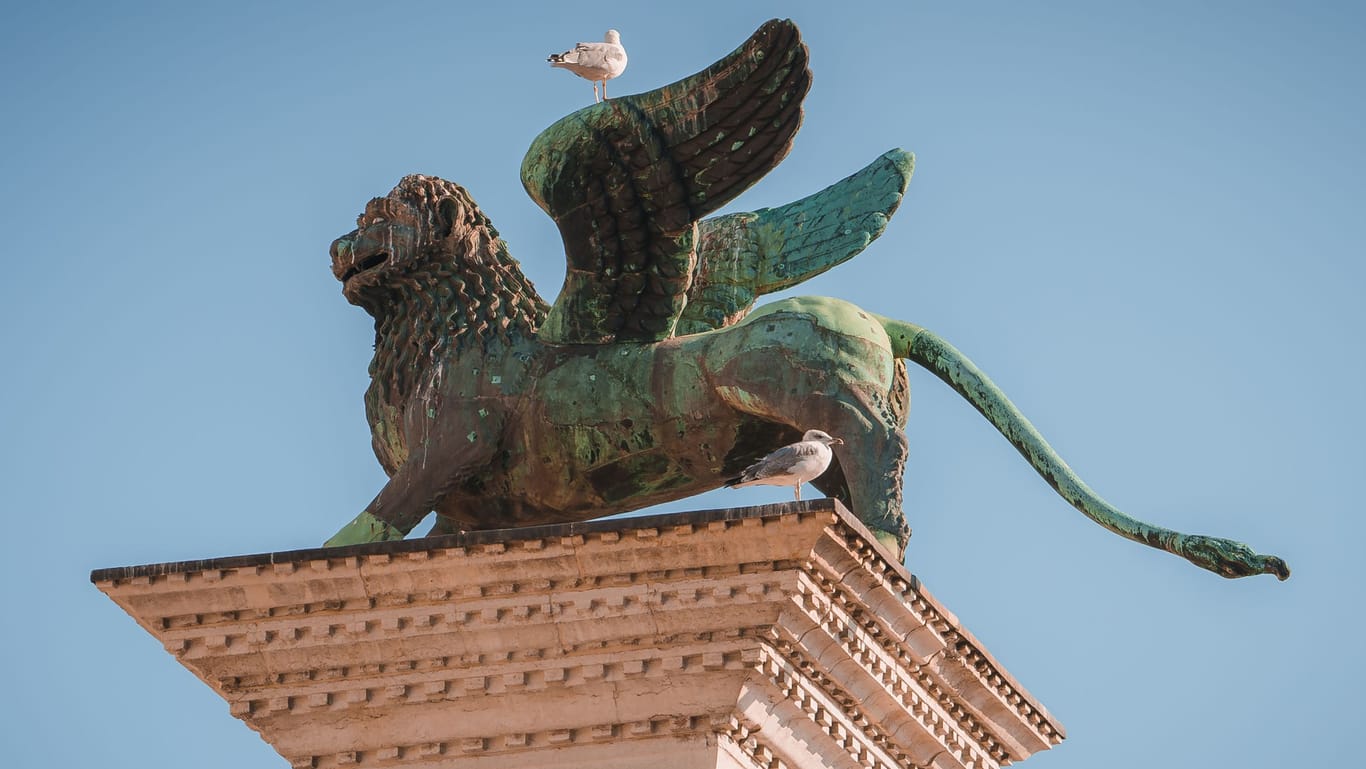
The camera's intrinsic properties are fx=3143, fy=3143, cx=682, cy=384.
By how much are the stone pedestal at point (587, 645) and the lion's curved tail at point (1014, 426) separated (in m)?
1.09

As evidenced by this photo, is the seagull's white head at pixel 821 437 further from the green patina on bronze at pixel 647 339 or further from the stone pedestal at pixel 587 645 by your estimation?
the stone pedestal at pixel 587 645

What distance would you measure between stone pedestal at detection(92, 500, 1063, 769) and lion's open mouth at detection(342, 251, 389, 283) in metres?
2.14

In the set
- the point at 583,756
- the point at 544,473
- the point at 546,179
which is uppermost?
the point at 546,179

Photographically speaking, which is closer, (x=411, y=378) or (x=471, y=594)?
(x=471, y=594)

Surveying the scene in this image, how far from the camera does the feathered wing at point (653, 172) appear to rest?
1622 cm

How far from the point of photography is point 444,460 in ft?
Answer: 55.0

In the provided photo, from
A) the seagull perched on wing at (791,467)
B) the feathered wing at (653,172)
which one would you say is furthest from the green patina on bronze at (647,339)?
the seagull perched on wing at (791,467)

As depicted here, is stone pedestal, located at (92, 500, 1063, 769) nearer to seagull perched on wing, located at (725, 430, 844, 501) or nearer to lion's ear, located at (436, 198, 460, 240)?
seagull perched on wing, located at (725, 430, 844, 501)

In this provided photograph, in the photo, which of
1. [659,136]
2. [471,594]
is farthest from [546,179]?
[471,594]

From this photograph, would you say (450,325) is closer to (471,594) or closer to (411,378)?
(411,378)

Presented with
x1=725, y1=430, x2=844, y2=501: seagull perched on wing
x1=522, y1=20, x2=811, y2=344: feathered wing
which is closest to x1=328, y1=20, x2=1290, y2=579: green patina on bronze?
x1=522, y1=20, x2=811, y2=344: feathered wing

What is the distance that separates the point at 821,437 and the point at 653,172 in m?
1.72

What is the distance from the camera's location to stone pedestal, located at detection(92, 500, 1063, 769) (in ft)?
50.5

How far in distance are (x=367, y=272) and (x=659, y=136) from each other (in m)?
1.96
